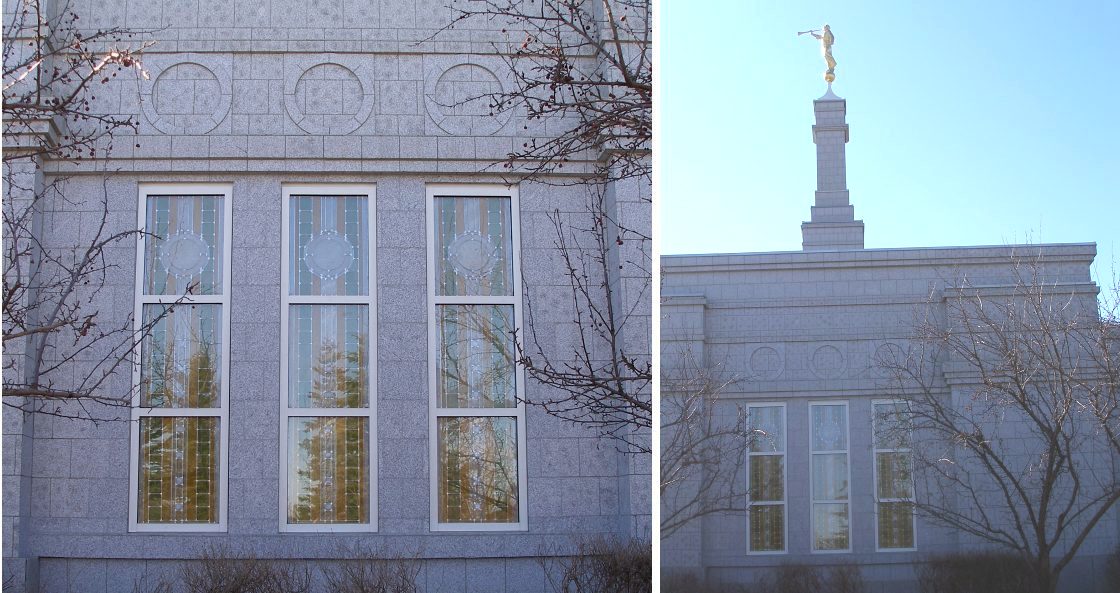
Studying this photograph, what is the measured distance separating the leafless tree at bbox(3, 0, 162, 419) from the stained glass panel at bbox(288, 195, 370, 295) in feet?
1.97

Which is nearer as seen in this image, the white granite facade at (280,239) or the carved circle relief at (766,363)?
the carved circle relief at (766,363)

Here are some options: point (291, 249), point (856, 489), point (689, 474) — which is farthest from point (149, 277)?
point (856, 489)

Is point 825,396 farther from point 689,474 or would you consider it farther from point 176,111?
point 176,111

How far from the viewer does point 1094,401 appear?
109 inches

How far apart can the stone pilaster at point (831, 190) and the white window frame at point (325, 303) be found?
7.26 feet

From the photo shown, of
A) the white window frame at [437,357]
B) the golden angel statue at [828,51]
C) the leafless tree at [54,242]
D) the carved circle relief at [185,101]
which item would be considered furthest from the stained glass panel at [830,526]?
the carved circle relief at [185,101]

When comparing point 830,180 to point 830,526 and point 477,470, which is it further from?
point 477,470

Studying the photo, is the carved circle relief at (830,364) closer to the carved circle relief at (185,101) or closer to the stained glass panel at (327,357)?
the stained glass panel at (327,357)

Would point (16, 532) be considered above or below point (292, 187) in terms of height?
below

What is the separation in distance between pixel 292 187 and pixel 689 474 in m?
2.45

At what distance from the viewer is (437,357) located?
4703 mm

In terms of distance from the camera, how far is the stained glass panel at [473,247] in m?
4.74

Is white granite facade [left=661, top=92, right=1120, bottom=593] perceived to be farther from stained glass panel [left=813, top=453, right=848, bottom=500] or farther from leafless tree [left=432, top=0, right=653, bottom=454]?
leafless tree [left=432, top=0, right=653, bottom=454]

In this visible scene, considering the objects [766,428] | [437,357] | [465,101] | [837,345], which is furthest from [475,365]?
[837,345]
